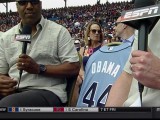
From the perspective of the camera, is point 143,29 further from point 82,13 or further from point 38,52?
point 82,13

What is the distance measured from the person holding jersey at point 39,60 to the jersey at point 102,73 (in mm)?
340

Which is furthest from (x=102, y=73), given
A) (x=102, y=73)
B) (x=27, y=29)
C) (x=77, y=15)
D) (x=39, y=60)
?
(x=77, y=15)

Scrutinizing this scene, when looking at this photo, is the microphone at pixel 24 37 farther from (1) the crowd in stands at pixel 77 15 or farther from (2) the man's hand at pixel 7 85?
(1) the crowd in stands at pixel 77 15

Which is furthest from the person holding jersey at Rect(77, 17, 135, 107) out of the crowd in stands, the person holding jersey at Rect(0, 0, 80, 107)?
the crowd in stands

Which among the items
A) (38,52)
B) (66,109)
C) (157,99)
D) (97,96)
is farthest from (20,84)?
(66,109)

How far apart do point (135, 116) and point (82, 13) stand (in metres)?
34.6

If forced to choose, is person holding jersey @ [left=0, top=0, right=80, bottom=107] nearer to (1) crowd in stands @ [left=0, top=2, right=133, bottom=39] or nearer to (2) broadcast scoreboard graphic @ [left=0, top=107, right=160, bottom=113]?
(2) broadcast scoreboard graphic @ [left=0, top=107, right=160, bottom=113]

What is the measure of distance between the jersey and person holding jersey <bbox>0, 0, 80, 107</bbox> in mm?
340

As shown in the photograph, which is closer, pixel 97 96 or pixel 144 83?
pixel 144 83

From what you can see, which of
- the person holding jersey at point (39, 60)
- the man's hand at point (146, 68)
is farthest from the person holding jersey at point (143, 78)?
the person holding jersey at point (39, 60)

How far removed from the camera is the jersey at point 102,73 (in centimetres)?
203

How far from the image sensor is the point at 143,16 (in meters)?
1.06

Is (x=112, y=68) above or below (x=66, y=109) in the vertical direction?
below

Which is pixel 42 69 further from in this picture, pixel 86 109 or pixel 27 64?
pixel 86 109
